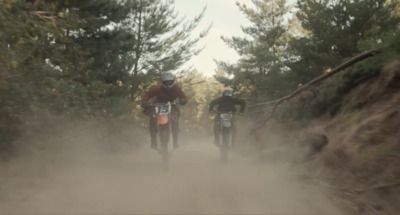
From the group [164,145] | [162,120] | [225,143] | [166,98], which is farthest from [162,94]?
[225,143]

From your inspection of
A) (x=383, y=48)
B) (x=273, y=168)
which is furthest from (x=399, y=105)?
(x=273, y=168)

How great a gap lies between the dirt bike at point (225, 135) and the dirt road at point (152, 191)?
150cm

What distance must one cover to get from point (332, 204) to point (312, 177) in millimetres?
1317

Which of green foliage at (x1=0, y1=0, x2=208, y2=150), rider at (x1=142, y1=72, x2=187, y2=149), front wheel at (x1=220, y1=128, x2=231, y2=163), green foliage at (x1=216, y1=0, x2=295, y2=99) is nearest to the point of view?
green foliage at (x1=0, y1=0, x2=208, y2=150)

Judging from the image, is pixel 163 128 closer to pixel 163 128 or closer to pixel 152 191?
pixel 163 128

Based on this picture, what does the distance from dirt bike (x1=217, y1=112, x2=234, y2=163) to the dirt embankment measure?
178 cm

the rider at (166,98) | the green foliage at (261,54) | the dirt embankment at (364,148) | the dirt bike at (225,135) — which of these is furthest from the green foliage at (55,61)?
the green foliage at (261,54)

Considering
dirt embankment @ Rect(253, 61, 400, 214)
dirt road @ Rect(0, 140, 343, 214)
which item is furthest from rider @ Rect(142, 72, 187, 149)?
dirt embankment @ Rect(253, 61, 400, 214)

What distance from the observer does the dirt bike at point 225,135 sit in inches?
349

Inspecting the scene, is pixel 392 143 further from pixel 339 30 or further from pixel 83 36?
pixel 339 30

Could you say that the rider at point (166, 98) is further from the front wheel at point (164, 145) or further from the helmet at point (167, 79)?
the front wheel at point (164, 145)

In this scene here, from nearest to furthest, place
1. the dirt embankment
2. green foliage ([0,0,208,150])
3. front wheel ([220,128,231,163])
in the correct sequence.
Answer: the dirt embankment, green foliage ([0,0,208,150]), front wheel ([220,128,231,163])

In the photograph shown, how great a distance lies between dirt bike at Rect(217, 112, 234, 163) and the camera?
349 inches

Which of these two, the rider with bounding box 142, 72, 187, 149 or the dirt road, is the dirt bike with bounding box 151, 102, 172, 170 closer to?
the rider with bounding box 142, 72, 187, 149
